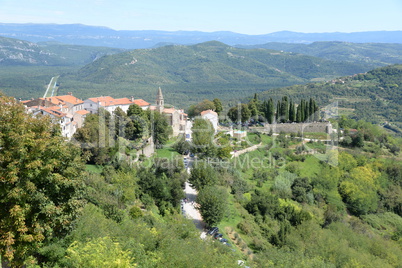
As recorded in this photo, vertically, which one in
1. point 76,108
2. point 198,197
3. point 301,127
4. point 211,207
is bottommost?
Result: point 211,207

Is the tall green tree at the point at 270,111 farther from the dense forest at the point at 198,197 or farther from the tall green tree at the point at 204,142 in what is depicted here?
the tall green tree at the point at 204,142

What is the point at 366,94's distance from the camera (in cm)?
8050

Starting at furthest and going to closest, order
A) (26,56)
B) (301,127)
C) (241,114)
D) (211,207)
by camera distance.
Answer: (26,56)
(301,127)
(241,114)
(211,207)

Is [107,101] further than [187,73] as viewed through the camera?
No

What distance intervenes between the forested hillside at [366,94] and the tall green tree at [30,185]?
2668 inches

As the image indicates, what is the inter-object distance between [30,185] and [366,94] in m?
84.4

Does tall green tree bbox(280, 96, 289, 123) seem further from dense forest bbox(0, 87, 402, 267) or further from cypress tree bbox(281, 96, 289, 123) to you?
dense forest bbox(0, 87, 402, 267)

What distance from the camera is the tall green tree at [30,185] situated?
9.84m

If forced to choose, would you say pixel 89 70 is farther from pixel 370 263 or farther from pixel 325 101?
pixel 370 263

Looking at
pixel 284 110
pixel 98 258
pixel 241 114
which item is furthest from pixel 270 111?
pixel 98 258

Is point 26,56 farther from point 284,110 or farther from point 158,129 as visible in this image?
point 158,129

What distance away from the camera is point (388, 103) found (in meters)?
76.2

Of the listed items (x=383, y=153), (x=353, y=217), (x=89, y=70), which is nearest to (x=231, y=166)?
(x=353, y=217)

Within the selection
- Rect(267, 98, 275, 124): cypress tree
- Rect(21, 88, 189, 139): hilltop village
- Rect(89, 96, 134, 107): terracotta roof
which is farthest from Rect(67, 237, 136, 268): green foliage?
Rect(267, 98, 275, 124): cypress tree
